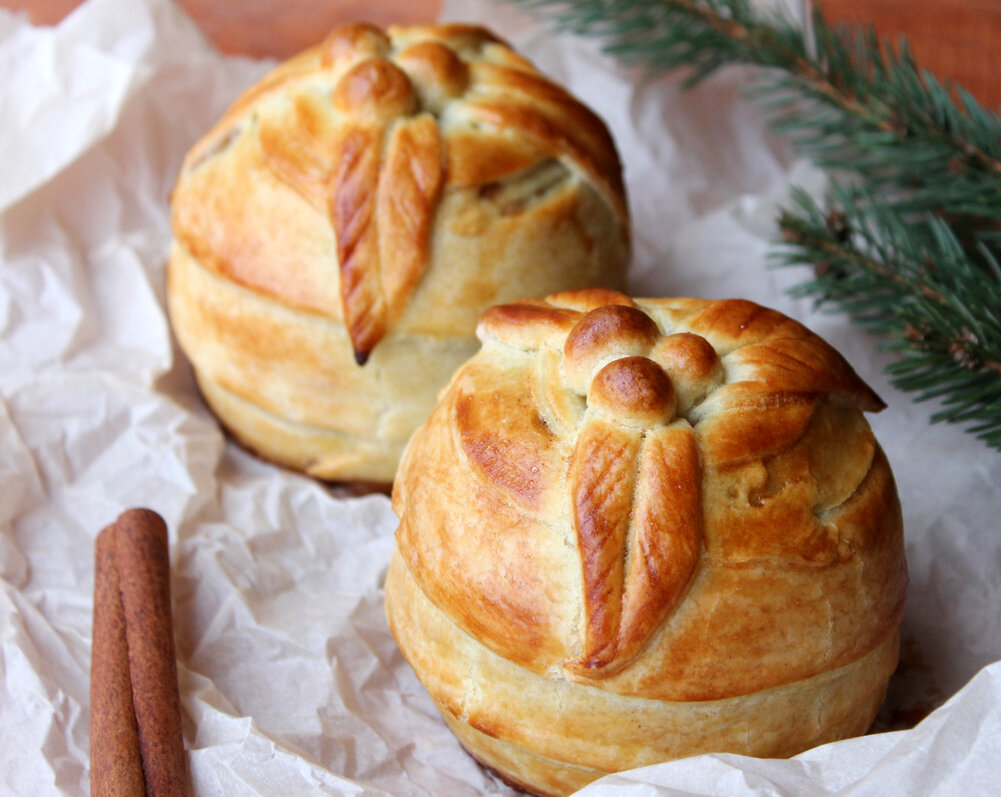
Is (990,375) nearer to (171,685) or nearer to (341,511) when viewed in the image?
(341,511)

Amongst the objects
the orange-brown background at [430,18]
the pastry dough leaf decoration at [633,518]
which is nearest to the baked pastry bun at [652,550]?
the pastry dough leaf decoration at [633,518]

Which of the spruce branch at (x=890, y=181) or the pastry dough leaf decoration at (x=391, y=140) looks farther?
the pastry dough leaf decoration at (x=391, y=140)

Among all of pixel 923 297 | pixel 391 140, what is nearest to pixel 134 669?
pixel 391 140

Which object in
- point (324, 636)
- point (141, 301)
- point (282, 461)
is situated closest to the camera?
point (324, 636)

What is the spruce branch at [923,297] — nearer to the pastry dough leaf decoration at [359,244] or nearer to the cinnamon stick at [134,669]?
the pastry dough leaf decoration at [359,244]

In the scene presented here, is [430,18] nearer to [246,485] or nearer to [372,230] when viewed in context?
[372,230]

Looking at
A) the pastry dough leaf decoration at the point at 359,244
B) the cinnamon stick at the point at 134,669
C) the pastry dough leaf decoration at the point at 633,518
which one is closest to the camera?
the pastry dough leaf decoration at the point at 633,518

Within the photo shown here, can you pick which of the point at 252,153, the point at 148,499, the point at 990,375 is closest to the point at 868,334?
the point at 990,375
